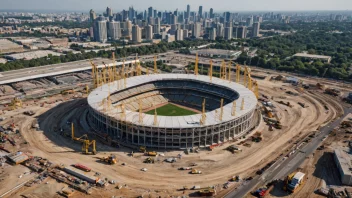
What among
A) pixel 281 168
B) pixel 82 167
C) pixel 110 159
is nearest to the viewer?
pixel 82 167

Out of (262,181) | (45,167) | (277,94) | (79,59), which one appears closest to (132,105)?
(45,167)

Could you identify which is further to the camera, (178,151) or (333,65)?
(333,65)

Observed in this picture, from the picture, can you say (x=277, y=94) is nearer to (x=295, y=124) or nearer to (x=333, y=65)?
(x=295, y=124)

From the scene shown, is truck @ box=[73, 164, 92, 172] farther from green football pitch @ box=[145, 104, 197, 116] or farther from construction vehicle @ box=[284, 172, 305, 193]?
construction vehicle @ box=[284, 172, 305, 193]

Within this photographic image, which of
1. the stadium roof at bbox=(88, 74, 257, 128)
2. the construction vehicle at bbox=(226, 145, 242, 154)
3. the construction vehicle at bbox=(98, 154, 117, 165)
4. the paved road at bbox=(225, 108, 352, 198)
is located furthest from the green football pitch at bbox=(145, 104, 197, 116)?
the paved road at bbox=(225, 108, 352, 198)

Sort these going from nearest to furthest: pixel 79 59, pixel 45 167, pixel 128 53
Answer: pixel 45 167 < pixel 79 59 < pixel 128 53

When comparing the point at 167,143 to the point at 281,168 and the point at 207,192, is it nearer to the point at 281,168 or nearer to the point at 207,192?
the point at 207,192

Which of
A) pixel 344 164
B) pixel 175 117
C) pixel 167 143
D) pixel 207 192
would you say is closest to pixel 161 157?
pixel 167 143
